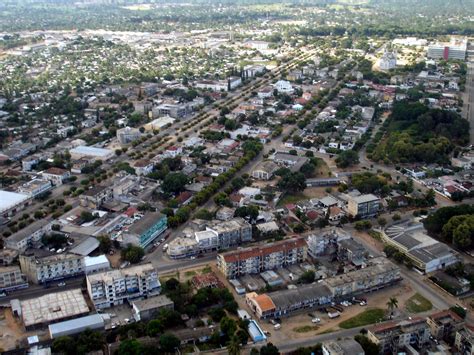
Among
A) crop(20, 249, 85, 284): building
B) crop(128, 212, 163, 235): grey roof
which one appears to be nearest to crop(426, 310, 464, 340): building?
crop(128, 212, 163, 235): grey roof

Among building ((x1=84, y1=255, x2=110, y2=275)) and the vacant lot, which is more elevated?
building ((x1=84, y1=255, x2=110, y2=275))

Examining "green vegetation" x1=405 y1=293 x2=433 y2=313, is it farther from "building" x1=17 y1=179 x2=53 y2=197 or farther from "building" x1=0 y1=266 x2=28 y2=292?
"building" x1=17 y1=179 x2=53 y2=197

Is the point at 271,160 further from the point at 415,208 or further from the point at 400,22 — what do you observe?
the point at 400,22

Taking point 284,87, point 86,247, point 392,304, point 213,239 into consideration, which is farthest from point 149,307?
point 284,87

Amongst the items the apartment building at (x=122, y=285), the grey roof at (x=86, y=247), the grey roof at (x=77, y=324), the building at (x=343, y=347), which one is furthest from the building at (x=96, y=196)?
the building at (x=343, y=347)

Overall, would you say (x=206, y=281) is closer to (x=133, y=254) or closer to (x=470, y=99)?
(x=133, y=254)

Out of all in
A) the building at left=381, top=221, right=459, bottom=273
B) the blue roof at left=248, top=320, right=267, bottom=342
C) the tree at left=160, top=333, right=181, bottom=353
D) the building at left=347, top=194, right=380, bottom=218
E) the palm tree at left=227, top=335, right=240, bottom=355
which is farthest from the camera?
the building at left=347, top=194, right=380, bottom=218

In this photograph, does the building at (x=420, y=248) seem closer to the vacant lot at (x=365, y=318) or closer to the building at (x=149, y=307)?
the vacant lot at (x=365, y=318)
